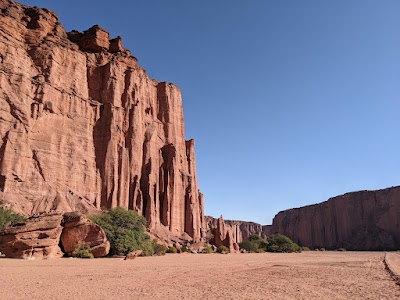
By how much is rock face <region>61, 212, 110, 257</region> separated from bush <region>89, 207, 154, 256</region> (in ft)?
9.31

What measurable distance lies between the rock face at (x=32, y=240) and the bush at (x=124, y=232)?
17.5 ft

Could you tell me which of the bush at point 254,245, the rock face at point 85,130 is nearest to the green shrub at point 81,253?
the rock face at point 85,130

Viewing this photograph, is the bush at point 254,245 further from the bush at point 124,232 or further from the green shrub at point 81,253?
the green shrub at point 81,253

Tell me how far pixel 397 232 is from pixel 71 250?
336 ft

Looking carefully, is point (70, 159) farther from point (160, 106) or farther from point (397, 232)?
point (397, 232)

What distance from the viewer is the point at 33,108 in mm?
44125

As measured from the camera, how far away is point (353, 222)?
11219 cm

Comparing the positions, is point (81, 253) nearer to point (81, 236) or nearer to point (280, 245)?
point (81, 236)

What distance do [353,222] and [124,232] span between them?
336 ft

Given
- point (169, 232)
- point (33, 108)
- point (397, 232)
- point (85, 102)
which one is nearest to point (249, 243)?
point (169, 232)

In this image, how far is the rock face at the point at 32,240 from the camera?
67.8ft

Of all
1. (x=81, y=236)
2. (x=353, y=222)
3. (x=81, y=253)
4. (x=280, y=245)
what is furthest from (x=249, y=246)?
(x=353, y=222)

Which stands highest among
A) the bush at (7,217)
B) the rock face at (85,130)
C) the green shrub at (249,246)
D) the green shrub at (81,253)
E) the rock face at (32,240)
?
the rock face at (85,130)

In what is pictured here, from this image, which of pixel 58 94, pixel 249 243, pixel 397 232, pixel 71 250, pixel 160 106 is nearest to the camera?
pixel 71 250
